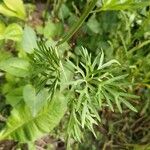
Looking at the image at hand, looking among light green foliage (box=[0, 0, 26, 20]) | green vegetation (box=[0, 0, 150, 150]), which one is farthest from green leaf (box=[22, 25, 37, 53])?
light green foliage (box=[0, 0, 26, 20])

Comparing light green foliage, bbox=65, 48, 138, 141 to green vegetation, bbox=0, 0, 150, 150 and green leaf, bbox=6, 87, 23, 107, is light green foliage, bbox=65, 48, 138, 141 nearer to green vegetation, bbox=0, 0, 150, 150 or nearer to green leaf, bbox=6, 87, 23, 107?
green vegetation, bbox=0, 0, 150, 150

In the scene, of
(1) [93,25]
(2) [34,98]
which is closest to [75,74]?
(2) [34,98]

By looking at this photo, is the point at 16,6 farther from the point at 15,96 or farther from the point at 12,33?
the point at 15,96

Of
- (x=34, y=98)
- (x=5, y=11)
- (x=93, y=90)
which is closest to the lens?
(x=93, y=90)

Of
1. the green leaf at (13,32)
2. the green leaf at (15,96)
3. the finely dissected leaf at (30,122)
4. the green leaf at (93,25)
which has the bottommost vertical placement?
the finely dissected leaf at (30,122)

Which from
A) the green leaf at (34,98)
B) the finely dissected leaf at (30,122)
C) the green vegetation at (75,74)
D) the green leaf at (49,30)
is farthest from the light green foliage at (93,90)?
the green leaf at (49,30)

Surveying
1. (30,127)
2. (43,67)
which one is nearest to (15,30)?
(43,67)

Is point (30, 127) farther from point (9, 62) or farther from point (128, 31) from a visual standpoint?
point (128, 31)

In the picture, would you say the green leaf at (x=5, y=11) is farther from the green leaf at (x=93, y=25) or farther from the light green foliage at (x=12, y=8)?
the green leaf at (x=93, y=25)
